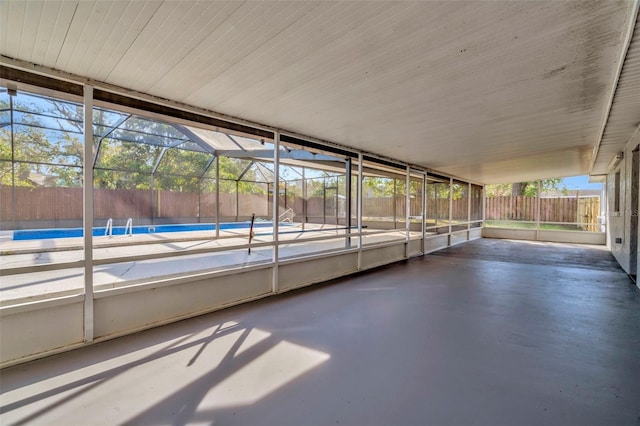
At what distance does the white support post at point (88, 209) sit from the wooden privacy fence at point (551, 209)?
42.8ft

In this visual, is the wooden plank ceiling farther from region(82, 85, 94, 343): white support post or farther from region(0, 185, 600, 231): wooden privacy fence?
region(0, 185, 600, 231): wooden privacy fence

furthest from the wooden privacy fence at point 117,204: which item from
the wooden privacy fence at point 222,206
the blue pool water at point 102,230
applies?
the blue pool water at point 102,230

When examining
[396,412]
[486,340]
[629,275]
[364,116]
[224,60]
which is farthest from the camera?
[629,275]

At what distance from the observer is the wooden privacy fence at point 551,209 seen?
33.3 feet

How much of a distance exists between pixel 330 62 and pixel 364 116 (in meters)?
1.39

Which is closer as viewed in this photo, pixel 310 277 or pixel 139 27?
pixel 139 27

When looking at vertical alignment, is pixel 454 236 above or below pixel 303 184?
below

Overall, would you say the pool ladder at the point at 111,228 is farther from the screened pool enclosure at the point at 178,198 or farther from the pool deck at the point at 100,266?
the pool deck at the point at 100,266

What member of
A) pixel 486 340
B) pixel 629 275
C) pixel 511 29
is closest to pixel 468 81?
pixel 511 29

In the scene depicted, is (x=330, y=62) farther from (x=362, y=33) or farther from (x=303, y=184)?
(x=303, y=184)

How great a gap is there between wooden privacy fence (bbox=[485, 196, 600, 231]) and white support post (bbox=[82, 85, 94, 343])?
42.8ft

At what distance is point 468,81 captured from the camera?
2.50 meters

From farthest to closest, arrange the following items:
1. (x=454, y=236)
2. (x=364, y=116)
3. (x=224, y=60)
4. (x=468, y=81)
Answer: (x=454, y=236) → (x=364, y=116) → (x=468, y=81) → (x=224, y=60)

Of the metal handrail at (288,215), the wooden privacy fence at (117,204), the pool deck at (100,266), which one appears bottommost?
the pool deck at (100,266)
